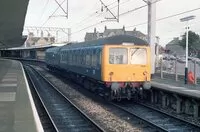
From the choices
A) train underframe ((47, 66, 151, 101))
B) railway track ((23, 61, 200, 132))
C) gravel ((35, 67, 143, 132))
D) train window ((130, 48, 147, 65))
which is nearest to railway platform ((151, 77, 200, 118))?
train underframe ((47, 66, 151, 101))

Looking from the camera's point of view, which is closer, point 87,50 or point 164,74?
point 87,50

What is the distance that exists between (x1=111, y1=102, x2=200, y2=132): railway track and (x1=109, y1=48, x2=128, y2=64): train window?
1.88 metres

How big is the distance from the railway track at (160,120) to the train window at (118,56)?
6.18 feet

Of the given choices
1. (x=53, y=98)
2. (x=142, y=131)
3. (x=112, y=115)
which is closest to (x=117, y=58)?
(x=112, y=115)

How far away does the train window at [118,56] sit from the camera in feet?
61.1

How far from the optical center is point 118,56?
18.7 m

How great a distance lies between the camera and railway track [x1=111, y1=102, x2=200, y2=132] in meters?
13.1

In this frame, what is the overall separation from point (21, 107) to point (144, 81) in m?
6.72

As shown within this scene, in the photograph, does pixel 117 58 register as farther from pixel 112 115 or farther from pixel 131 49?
pixel 112 115

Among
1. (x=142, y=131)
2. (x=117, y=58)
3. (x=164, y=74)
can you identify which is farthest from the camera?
(x=164, y=74)

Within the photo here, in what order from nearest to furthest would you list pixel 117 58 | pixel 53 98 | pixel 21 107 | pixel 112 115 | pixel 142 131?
pixel 142 131 < pixel 21 107 < pixel 112 115 < pixel 117 58 < pixel 53 98

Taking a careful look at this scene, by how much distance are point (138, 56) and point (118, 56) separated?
0.96 meters

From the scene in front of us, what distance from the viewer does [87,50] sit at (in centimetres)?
2250

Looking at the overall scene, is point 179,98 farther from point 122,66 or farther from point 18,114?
point 18,114
